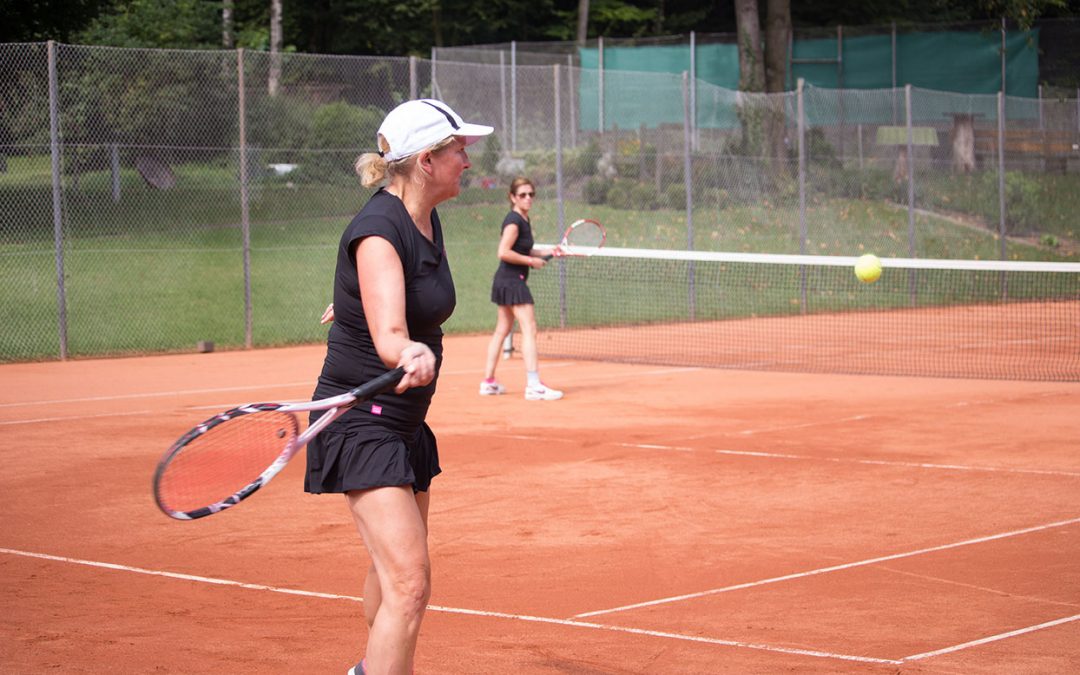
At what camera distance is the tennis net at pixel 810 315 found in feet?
46.0

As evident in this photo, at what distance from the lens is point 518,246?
11633 millimetres

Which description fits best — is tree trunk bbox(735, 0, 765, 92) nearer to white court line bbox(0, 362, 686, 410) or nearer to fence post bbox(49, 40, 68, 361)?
white court line bbox(0, 362, 686, 410)

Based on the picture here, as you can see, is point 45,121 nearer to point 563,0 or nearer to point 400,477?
point 400,477

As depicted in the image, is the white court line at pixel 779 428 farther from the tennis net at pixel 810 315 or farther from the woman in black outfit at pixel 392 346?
the woman in black outfit at pixel 392 346

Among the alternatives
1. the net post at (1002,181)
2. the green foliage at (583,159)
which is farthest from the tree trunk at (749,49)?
the green foliage at (583,159)

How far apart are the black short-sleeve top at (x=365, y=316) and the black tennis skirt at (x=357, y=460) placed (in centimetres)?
4

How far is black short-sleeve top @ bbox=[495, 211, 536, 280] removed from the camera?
11570 millimetres

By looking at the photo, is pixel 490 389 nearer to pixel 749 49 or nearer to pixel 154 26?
pixel 749 49

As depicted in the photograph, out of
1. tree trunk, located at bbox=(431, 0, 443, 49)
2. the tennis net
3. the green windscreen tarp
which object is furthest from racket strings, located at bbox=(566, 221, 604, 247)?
tree trunk, located at bbox=(431, 0, 443, 49)

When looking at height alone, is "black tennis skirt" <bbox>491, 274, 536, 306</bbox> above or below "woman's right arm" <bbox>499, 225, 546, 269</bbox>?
below

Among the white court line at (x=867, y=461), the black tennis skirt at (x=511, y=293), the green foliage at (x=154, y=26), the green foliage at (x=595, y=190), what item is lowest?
the white court line at (x=867, y=461)

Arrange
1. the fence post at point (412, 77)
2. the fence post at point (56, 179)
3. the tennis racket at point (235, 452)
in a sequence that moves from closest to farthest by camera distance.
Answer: the tennis racket at point (235, 452) → the fence post at point (56, 179) → the fence post at point (412, 77)

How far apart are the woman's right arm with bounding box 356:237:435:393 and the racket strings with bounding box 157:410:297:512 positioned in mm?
427

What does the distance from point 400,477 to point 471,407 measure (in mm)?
7468
